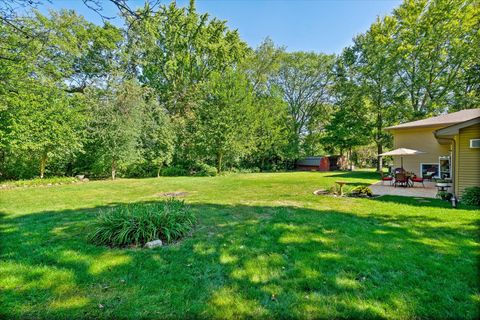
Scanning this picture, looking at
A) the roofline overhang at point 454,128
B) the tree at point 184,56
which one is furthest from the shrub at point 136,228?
the tree at point 184,56

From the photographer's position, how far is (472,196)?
713 centimetres

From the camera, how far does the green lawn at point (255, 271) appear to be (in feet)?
7.61

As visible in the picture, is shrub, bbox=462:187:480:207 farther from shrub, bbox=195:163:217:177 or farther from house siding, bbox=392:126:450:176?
shrub, bbox=195:163:217:177

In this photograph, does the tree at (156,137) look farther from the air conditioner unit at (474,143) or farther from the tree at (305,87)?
the air conditioner unit at (474,143)

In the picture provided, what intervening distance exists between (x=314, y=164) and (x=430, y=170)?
1299 cm

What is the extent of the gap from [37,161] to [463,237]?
20.5m

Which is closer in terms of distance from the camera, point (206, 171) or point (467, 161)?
point (467, 161)

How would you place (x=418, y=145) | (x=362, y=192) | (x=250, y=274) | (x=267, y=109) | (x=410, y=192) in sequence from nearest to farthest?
(x=250, y=274)
(x=362, y=192)
(x=410, y=192)
(x=418, y=145)
(x=267, y=109)

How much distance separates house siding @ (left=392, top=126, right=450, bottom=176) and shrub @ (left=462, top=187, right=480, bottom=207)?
7725 millimetres

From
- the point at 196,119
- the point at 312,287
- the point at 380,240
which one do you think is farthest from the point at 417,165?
the point at 196,119

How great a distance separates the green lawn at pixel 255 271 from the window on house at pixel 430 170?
1035 cm

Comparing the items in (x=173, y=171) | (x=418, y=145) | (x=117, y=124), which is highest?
(x=117, y=124)

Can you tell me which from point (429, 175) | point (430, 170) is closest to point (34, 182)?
point (429, 175)

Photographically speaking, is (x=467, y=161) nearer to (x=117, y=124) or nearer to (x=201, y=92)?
(x=117, y=124)
